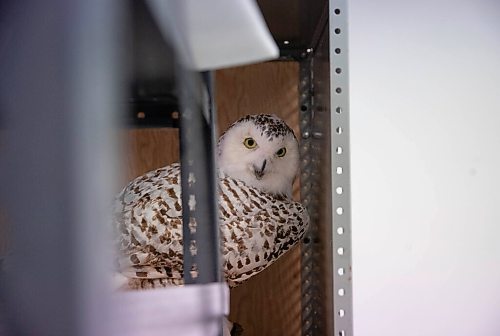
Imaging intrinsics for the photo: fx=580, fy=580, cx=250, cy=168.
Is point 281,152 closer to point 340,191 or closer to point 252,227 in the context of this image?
point 252,227

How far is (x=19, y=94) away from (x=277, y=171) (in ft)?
2.79

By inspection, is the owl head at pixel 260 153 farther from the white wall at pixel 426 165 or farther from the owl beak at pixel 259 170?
the white wall at pixel 426 165

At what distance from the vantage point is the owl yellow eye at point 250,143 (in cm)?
116

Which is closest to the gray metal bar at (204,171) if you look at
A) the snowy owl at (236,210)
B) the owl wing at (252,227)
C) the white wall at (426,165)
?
the snowy owl at (236,210)

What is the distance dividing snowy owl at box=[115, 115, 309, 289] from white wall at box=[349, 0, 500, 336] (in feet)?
1.01

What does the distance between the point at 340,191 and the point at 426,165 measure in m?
0.72

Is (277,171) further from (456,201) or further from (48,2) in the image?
(48,2)

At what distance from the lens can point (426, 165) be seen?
141 centimetres

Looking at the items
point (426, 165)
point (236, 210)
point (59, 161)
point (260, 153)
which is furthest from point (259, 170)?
point (59, 161)

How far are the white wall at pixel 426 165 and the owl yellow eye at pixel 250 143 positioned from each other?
12.9 inches

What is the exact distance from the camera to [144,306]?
1.41ft

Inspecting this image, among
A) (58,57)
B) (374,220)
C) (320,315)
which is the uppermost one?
(58,57)

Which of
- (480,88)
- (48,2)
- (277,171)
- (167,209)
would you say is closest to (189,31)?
(48,2)

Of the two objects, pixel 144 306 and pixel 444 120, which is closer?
pixel 144 306
